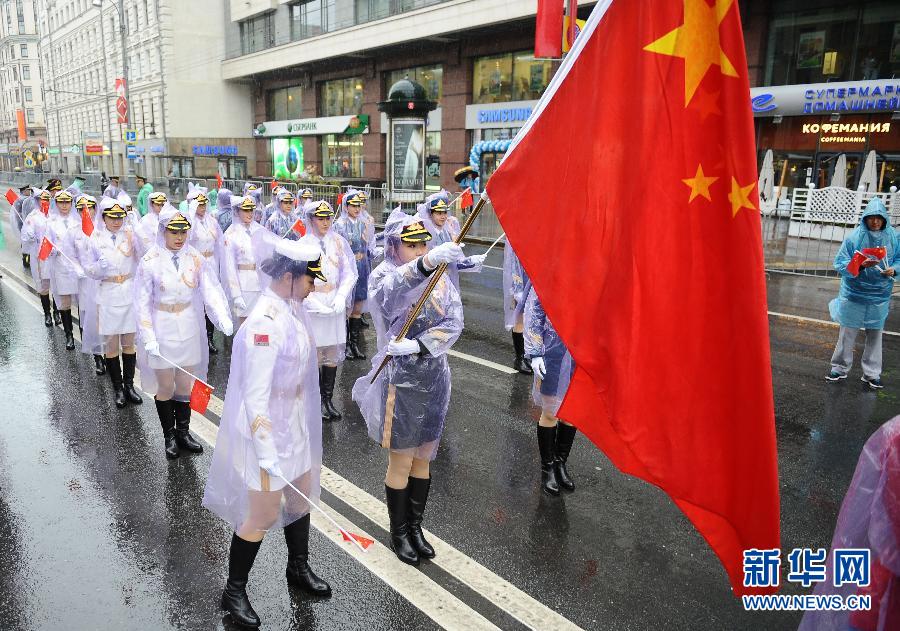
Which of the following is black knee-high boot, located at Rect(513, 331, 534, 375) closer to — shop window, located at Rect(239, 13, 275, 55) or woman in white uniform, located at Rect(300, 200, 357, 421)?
woman in white uniform, located at Rect(300, 200, 357, 421)

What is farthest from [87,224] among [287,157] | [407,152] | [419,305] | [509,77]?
[287,157]

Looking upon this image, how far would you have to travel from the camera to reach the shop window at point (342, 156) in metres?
39.0

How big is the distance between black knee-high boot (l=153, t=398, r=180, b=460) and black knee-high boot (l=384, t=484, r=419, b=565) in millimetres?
2577

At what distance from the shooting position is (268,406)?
11.5 feet

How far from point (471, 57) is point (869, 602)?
1249 inches

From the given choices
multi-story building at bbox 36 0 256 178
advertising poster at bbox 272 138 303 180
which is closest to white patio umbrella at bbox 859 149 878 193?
advertising poster at bbox 272 138 303 180

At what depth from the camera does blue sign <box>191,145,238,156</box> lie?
1897 inches

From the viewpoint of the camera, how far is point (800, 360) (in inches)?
349

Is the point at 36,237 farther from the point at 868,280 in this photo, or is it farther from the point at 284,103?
the point at 284,103

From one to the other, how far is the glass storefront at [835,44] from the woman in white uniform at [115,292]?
2147 centimetres

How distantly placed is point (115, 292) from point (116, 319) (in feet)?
0.98

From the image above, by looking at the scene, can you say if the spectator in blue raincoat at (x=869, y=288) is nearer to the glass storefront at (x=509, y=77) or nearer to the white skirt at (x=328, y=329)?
the white skirt at (x=328, y=329)

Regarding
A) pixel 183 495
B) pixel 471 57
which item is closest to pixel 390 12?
pixel 471 57

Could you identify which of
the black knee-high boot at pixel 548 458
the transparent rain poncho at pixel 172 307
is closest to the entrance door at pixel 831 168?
the black knee-high boot at pixel 548 458
